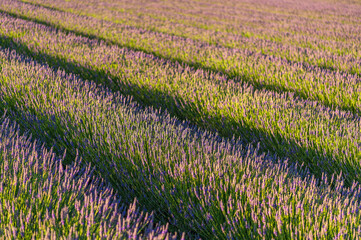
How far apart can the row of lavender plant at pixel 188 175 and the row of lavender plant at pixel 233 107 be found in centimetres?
38

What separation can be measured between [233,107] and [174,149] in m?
1.21

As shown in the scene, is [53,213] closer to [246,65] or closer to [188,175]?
[188,175]

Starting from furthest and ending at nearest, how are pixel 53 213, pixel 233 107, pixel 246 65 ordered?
pixel 246 65 < pixel 233 107 < pixel 53 213

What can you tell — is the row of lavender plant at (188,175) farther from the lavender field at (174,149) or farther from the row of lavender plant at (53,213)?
the row of lavender plant at (53,213)

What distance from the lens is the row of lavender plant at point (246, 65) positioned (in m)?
4.13

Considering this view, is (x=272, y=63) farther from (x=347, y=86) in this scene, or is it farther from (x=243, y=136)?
(x=243, y=136)

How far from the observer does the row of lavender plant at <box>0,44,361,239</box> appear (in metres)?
1.69

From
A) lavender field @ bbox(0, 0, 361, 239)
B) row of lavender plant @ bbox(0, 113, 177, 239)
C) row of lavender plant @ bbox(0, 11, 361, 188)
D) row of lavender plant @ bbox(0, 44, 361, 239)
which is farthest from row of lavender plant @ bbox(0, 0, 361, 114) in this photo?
row of lavender plant @ bbox(0, 113, 177, 239)

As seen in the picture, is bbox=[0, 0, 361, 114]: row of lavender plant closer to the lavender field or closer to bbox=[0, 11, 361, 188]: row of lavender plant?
the lavender field

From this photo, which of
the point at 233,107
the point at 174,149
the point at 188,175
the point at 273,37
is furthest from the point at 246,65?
the point at 273,37

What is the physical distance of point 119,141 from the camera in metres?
2.42

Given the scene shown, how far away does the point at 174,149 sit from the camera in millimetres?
2350

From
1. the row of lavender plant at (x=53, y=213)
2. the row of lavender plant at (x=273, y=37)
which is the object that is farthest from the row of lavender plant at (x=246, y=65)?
the row of lavender plant at (x=53, y=213)

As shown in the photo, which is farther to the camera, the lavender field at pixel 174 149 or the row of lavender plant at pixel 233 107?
the row of lavender plant at pixel 233 107
